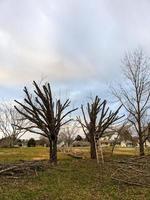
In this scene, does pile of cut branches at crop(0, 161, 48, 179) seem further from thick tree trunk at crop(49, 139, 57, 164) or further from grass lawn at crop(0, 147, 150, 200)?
thick tree trunk at crop(49, 139, 57, 164)

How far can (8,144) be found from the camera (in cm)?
6588

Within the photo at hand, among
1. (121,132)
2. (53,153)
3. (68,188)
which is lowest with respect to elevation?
(68,188)

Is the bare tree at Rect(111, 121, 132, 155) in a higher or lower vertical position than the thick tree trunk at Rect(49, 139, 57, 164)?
higher

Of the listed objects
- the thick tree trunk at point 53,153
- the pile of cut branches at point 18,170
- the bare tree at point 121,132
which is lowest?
the pile of cut branches at point 18,170

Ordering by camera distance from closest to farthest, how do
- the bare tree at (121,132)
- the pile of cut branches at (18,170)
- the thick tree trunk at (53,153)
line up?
the pile of cut branches at (18,170)
the thick tree trunk at (53,153)
the bare tree at (121,132)

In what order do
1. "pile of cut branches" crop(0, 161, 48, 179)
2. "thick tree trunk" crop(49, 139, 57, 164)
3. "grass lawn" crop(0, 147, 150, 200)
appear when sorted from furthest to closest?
"thick tree trunk" crop(49, 139, 57, 164), "pile of cut branches" crop(0, 161, 48, 179), "grass lawn" crop(0, 147, 150, 200)

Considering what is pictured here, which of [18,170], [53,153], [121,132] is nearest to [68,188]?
[18,170]

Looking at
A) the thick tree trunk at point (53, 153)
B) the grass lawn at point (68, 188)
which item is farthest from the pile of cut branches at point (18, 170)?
the thick tree trunk at point (53, 153)

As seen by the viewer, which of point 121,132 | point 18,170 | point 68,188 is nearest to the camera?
point 68,188

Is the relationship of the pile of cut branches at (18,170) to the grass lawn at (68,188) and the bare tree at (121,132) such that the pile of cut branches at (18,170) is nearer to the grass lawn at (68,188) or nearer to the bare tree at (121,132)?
the grass lawn at (68,188)

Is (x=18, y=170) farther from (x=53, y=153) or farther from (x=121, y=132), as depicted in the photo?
(x=121, y=132)

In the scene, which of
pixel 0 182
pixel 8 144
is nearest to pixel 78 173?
pixel 0 182

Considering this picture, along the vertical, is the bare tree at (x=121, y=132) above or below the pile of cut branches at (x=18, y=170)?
above

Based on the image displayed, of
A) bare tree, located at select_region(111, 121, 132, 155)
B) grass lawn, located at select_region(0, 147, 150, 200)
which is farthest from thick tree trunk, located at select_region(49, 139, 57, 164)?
bare tree, located at select_region(111, 121, 132, 155)
